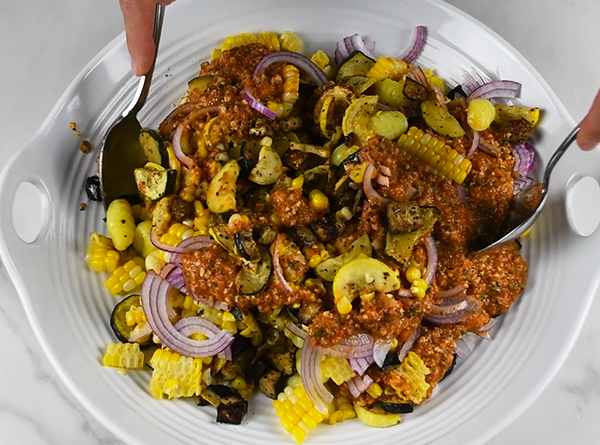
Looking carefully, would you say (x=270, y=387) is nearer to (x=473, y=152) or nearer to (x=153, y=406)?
(x=153, y=406)

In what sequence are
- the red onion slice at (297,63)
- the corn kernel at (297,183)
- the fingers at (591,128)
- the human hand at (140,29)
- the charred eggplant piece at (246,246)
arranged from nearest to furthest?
1. the fingers at (591,128)
2. the human hand at (140,29)
3. the charred eggplant piece at (246,246)
4. the corn kernel at (297,183)
5. the red onion slice at (297,63)

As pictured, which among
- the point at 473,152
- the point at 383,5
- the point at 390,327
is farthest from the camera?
the point at 383,5

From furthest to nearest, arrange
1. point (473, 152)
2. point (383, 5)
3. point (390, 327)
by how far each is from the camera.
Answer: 1. point (383, 5)
2. point (473, 152)
3. point (390, 327)

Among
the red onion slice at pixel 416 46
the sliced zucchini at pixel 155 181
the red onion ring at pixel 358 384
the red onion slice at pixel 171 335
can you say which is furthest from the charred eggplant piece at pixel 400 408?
the red onion slice at pixel 416 46

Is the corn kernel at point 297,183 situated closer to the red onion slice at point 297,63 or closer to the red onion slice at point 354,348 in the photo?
the red onion slice at point 297,63

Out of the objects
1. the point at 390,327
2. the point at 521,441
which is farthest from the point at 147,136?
the point at 521,441

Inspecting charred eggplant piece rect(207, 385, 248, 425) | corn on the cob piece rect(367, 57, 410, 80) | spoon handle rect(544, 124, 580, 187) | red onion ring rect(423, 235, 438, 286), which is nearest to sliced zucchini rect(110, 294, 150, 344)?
charred eggplant piece rect(207, 385, 248, 425)
